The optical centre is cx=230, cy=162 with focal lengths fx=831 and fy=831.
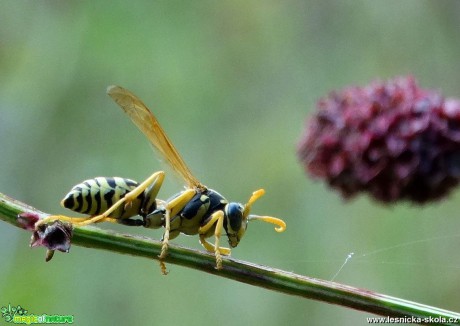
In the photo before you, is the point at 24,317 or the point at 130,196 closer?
the point at 130,196

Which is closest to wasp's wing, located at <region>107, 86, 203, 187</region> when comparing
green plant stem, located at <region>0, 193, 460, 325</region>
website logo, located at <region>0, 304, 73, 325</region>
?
green plant stem, located at <region>0, 193, 460, 325</region>

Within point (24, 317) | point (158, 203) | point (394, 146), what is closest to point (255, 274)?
point (158, 203)

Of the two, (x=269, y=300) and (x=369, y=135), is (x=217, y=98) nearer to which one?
(x=269, y=300)

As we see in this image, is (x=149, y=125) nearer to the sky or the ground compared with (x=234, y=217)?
nearer to the sky

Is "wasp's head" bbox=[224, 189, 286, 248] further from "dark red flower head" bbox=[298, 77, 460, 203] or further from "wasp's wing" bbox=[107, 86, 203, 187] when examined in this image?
"dark red flower head" bbox=[298, 77, 460, 203]

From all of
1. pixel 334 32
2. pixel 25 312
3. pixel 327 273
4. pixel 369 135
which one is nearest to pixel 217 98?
pixel 334 32

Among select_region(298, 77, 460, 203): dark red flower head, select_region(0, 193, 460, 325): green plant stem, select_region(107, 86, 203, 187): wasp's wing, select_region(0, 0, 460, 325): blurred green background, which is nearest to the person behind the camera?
select_region(0, 193, 460, 325): green plant stem

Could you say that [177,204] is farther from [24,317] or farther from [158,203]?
[24,317]
